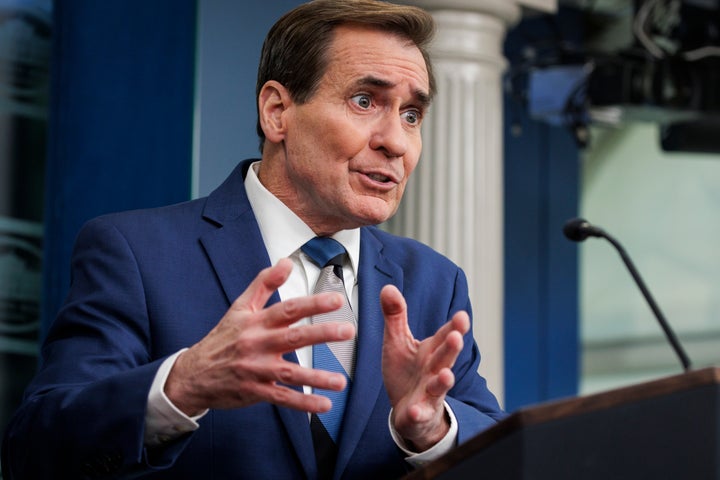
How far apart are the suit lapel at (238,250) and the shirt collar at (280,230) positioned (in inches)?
0.9

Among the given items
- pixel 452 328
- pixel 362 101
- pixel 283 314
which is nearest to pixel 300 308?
pixel 283 314

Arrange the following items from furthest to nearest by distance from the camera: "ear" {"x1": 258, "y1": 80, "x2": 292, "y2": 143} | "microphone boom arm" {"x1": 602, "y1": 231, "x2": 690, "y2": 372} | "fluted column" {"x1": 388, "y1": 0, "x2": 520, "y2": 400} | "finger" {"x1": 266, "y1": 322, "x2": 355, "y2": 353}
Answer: "fluted column" {"x1": 388, "y1": 0, "x2": 520, "y2": 400}
"microphone boom arm" {"x1": 602, "y1": 231, "x2": 690, "y2": 372}
"ear" {"x1": 258, "y1": 80, "x2": 292, "y2": 143}
"finger" {"x1": 266, "y1": 322, "x2": 355, "y2": 353}

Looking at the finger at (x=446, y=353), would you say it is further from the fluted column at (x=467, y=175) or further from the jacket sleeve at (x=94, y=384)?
the fluted column at (x=467, y=175)

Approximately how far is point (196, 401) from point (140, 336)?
289 mm

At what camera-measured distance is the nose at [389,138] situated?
5.36 feet

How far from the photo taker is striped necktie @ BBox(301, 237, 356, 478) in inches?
59.8

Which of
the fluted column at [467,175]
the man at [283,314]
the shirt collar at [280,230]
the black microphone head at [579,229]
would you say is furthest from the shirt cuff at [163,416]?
the fluted column at [467,175]

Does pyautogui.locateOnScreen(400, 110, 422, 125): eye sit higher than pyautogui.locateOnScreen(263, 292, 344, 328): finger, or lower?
higher

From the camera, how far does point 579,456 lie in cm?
106

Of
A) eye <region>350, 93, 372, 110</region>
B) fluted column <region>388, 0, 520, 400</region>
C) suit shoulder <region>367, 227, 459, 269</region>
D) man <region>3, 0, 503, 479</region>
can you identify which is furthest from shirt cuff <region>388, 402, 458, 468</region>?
fluted column <region>388, 0, 520, 400</region>

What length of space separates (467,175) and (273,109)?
5.96 ft

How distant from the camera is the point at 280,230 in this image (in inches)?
65.6

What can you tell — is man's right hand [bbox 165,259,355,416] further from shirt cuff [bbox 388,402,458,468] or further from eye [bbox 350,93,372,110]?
eye [bbox 350,93,372,110]

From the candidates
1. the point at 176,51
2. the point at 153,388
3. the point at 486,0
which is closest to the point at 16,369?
the point at 176,51
